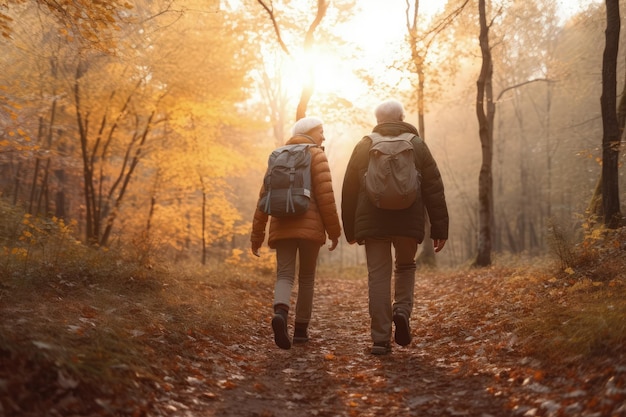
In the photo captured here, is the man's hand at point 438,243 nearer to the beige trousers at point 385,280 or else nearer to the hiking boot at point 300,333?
the beige trousers at point 385,280

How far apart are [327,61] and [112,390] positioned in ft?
39.1

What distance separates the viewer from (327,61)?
44.2ft

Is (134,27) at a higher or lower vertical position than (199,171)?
higher

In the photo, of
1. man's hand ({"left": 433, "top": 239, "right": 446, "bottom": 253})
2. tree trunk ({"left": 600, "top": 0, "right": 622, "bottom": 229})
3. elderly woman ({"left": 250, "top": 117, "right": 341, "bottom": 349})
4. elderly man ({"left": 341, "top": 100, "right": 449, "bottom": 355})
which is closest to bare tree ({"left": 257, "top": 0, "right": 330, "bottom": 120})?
tree trunk ({"left": 600, "top": 0, "right": 622, "bottom": 229})

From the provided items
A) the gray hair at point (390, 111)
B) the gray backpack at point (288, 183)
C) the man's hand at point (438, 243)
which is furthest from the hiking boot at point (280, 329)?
the gray hair at point (390, 111)

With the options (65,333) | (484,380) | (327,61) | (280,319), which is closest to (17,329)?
(65,333)

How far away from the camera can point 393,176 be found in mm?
4402

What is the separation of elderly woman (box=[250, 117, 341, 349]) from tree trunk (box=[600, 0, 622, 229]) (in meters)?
4.65

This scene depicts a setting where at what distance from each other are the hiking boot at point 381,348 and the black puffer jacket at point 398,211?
105 cm

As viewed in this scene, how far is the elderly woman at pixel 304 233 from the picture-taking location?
4801mm

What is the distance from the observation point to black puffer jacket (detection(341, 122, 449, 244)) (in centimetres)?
456

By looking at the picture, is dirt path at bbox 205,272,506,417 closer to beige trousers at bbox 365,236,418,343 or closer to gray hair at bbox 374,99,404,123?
beige trousers at bbox 365,236,418,343

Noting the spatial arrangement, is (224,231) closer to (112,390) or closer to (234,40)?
(234,40)

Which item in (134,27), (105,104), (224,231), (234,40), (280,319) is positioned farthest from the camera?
(224,231)
